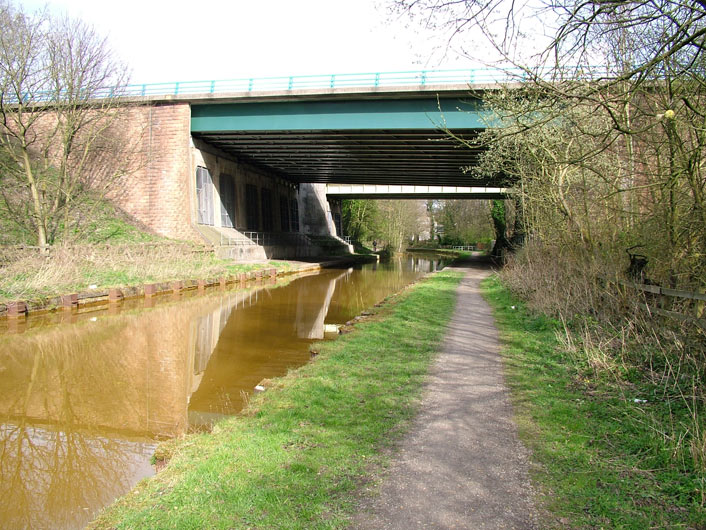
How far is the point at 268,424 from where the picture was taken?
16.2 ft

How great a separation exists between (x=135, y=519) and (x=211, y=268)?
59.1ft

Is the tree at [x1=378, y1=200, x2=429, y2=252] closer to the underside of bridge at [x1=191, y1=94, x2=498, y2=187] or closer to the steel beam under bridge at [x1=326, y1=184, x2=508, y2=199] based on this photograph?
the steel beam under bridge at [x1=326, y1=184, x2=508, y2=199]

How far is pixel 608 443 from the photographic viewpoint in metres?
4.36

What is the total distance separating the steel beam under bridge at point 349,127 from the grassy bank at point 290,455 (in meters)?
12.2

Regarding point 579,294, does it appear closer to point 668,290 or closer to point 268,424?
point 668,290

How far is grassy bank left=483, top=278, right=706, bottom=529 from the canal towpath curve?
0.65ft

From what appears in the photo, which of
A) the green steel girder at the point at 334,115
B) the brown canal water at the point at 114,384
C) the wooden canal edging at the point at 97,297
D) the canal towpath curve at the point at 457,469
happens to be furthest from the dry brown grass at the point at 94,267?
the canal towpath curve at the point at 457,469

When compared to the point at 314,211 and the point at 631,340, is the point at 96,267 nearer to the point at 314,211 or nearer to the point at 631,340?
the point at 631,340

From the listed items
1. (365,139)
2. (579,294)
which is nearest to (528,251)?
(579,294)

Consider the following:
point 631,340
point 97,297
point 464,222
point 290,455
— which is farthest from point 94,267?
point 464,222

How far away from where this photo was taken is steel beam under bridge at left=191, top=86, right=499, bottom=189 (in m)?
21.3

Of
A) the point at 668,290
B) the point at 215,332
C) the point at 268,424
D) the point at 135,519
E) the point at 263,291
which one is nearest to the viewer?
the point at 135,519

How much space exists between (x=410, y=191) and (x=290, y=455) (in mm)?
42870

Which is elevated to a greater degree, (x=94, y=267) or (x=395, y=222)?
(x=395, y=222)
